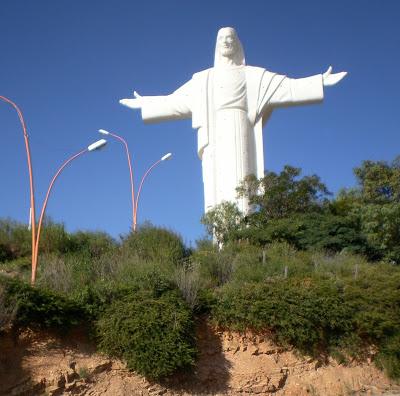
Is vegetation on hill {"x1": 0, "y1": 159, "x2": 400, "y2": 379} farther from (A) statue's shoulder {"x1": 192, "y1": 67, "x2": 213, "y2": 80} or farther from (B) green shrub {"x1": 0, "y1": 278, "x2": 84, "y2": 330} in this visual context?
(A) statue's shoulder {"x1": 192, "y1": 67, "x2": 213, "y2": 80}

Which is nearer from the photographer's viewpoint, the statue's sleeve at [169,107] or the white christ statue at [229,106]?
the white christ statue at [229,106]

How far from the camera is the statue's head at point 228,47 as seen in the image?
72.5ft

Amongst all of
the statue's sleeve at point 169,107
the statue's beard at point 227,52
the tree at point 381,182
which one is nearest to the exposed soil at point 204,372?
the tree at point 381,182

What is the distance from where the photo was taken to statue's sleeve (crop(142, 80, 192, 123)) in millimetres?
22531

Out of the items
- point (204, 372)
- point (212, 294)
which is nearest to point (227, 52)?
point (212, 294)

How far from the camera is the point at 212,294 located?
11.9 metres

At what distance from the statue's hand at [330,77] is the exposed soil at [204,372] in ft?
39.9

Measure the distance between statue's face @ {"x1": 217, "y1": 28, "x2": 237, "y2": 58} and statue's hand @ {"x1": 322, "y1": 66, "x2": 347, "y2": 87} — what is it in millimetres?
3597

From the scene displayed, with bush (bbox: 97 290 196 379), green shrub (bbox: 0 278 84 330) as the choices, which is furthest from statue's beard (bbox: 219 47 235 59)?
green shrub (bbox: 0 278 84 330)

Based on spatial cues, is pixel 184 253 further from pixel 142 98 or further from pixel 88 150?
pixel 142 98

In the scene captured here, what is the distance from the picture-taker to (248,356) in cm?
1130

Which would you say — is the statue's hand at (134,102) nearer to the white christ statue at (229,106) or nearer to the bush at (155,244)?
the white christ statue at (229,106)

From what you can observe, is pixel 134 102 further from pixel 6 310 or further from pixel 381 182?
pixel 6 310

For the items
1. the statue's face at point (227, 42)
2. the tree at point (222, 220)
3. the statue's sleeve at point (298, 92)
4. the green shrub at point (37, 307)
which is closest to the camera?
the green shrub at point (37, 307)
